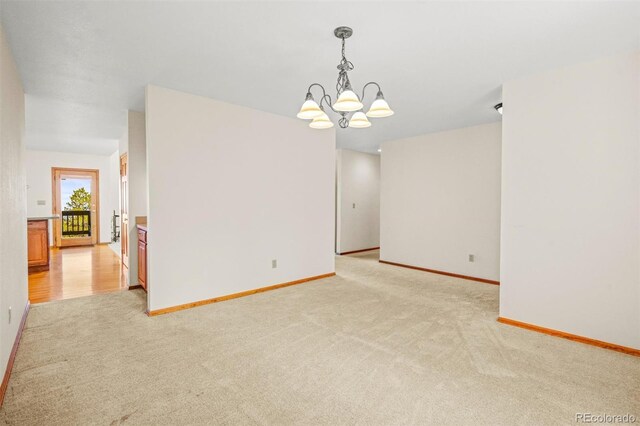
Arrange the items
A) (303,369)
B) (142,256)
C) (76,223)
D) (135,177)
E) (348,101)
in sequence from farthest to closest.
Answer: (76,223) → (135,177) → (142,256) → (303,369) → (348,101)

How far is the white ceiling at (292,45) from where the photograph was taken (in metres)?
2.16

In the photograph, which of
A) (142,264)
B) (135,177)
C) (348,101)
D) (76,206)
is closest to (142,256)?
(142,264)

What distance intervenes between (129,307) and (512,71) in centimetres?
488

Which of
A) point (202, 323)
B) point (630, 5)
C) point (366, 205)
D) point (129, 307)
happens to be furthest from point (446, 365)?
point (366, 205)

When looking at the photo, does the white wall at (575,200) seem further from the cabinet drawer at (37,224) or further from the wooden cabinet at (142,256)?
the cabinet drawer at (37,224)

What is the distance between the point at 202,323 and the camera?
10.9ft

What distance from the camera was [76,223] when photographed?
9.57m

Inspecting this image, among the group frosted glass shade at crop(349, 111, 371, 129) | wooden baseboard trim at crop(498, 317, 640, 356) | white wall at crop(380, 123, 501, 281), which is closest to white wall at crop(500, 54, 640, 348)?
wooden baseboard trim at crop(498, 317, 640, 356)

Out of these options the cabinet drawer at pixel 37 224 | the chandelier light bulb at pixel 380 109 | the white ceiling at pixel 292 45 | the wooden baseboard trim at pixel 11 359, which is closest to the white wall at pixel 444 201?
the white ceiling at pixel 292 45

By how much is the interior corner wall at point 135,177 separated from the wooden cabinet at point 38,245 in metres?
2.22

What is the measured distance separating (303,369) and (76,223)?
10.2 meters

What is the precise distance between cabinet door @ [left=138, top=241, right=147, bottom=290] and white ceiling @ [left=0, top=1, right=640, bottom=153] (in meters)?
1.89

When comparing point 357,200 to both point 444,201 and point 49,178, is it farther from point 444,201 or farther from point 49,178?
point 49,178

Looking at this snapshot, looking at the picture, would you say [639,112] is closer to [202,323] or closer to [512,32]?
[512,32]
